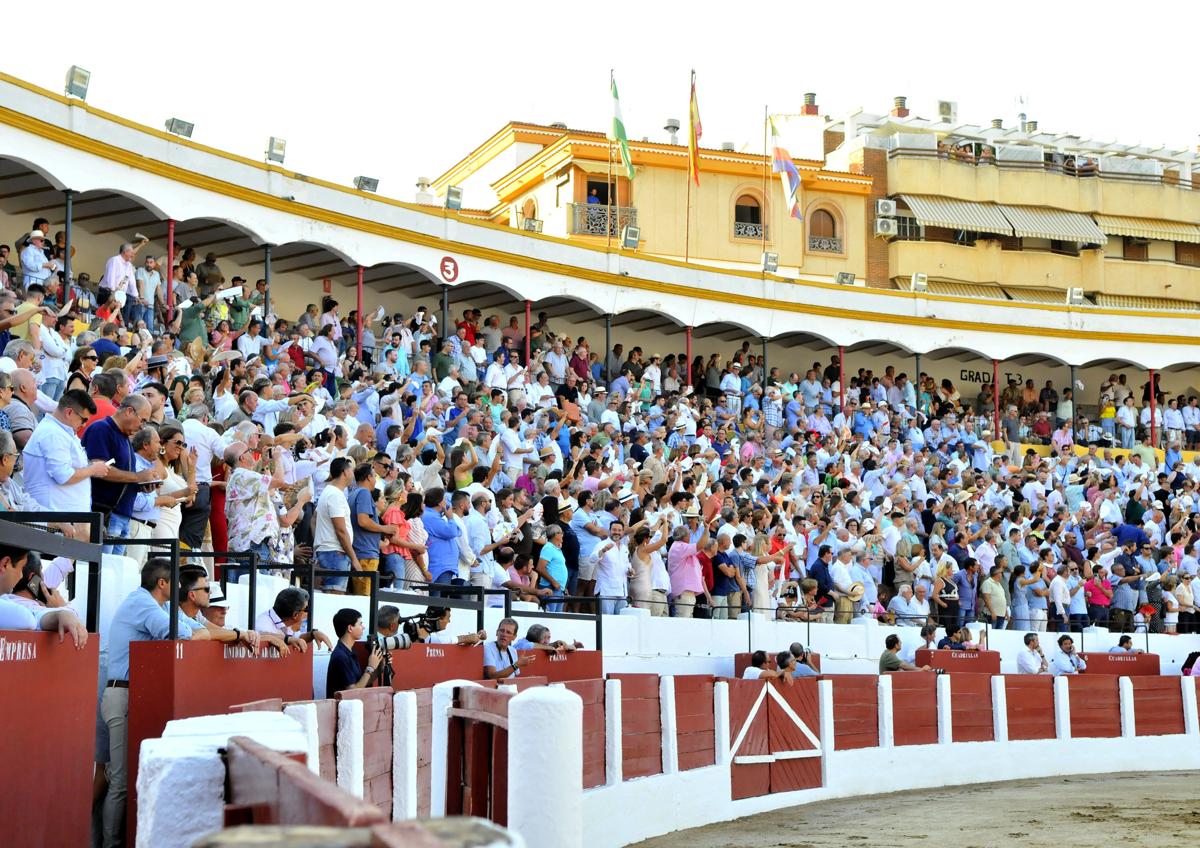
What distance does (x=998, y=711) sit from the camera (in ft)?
54.9

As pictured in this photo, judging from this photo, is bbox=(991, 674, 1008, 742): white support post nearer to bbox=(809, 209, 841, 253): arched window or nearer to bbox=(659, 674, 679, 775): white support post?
bbox=(659, 674, 679, 775): white support post

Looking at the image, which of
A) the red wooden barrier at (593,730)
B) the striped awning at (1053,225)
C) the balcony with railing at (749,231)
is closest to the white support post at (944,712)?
the red wooden barrier at (593,730)

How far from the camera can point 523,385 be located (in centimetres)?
2158

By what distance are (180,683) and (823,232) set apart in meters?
36.1

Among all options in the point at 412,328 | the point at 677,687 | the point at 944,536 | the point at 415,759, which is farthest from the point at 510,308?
the point at 415,759

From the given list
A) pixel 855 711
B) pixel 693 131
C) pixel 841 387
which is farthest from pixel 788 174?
pixel 855 711

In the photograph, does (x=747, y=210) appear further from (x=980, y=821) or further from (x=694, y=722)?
(x=980, y=821)

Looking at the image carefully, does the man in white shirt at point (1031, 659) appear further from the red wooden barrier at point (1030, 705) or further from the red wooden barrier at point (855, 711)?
the red wooden barrier at point (855, 711)

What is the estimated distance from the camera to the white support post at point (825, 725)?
14.2 meters

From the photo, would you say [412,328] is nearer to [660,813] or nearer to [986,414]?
[660,813]

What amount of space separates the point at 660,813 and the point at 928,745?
5110mm

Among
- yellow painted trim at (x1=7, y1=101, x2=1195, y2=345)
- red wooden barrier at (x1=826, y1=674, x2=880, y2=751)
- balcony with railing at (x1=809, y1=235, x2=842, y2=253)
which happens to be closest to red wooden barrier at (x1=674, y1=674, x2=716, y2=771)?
red wooden barrier at (x1=826, y1=674, x2=880, y2=751)

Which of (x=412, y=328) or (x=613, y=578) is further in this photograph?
(x=412, y=328)

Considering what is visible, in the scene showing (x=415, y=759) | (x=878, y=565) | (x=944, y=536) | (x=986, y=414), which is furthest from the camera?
(x=986, y=414)
